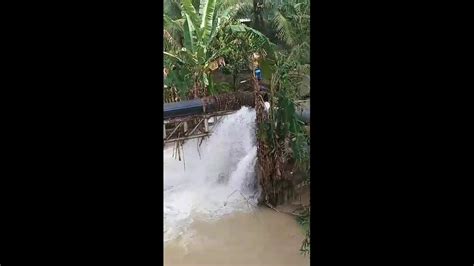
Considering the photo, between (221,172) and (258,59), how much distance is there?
0.51 meters

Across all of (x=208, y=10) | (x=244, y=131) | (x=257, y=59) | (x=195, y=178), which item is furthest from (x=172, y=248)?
(x=208, y=10)

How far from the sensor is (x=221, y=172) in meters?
1.91

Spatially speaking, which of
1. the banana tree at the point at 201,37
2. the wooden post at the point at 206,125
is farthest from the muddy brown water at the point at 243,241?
the banana tree at the point at 201,37

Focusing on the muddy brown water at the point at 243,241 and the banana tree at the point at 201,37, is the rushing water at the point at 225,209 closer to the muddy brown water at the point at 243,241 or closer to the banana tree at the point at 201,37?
the muddy brown water at the point at 243,241

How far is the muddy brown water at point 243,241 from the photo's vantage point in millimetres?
1701

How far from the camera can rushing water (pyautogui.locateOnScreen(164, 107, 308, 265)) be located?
5.58 ft

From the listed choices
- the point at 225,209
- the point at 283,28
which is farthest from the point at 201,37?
the point at 225,209

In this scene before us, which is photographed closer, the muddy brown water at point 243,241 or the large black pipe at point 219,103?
the muddy brown water at point 243,241

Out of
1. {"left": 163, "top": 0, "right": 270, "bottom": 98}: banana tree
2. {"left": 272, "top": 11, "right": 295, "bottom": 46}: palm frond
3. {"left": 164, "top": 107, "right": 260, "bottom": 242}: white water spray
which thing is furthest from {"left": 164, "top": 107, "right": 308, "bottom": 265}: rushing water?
{"left": 272, "top": 11, "right": 295, "bottom": 46}: palm frond

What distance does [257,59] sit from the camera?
1988 mm

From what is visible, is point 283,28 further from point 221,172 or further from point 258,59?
point 221,172

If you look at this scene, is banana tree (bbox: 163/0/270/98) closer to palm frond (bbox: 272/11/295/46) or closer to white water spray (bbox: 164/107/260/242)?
palm frond (bbox: 272/11/295/46)
